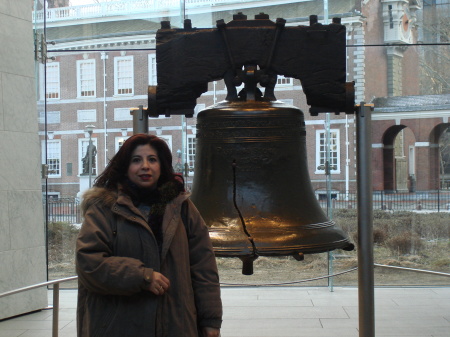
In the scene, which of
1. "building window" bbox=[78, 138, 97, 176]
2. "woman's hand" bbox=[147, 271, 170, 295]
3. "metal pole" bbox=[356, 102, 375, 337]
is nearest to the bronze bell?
"metal pole" bbox=[356, 102, 375, 337]

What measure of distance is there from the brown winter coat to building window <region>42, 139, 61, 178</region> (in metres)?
5.99

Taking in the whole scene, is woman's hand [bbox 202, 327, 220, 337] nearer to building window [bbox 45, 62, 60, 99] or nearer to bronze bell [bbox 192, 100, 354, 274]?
bronze bell [bbox 192, 100, 354, 274]

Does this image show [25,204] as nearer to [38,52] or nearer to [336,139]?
[38,52]

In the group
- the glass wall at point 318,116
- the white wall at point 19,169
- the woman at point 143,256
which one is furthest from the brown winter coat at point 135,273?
the glass wall at point 318,116

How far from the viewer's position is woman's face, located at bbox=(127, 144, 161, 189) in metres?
2.39

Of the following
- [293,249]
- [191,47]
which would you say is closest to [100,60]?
[191,47]

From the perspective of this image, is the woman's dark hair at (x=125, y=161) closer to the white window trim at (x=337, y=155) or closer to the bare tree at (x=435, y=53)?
the white window trim at (x=337, y=155)

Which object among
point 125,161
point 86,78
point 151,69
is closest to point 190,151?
point 151,69

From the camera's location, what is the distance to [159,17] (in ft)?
26.5

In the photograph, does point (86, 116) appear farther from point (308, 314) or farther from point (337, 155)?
point (308, 314)

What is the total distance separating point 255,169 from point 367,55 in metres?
5.19

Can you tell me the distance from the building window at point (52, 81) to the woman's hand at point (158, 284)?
6.30 metres

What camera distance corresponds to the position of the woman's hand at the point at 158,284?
218cm

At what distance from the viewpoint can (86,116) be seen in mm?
8242
